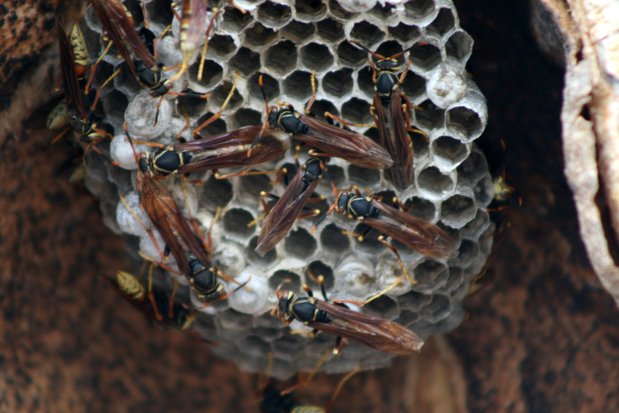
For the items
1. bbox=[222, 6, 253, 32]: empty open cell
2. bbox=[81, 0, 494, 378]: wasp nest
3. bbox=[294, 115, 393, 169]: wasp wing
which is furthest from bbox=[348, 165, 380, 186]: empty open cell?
bbox=[222, 6, 253, 32]: empty open cell

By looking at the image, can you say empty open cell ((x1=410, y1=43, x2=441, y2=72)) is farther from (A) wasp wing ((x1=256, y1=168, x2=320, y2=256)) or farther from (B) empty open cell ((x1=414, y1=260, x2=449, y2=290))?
(B) empty open cell ((x1=414, y1=260, x2=449, y2=290))

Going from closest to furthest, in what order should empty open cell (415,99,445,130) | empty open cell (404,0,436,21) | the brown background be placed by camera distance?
1. empty open cell (404,0,436,21)
2. empty open cell (415,99,445,130)
3. the brown background

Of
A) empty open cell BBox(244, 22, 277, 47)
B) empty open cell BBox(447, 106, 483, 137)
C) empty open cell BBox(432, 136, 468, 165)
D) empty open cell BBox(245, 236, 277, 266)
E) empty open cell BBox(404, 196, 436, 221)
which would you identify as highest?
empty open cell BBox(244, 22, 277, 47)

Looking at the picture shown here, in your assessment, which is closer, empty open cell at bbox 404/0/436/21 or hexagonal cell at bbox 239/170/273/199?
empty open cell at bbox 404/0/436/21

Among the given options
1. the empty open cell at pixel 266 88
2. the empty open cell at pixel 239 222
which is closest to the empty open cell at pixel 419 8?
the empty open cell at pixel 266 88

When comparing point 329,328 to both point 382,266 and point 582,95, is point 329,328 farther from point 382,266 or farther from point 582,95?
point 582,95

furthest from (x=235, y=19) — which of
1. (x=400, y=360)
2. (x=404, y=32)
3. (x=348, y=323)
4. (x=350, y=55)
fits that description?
(x=400, y=360)
